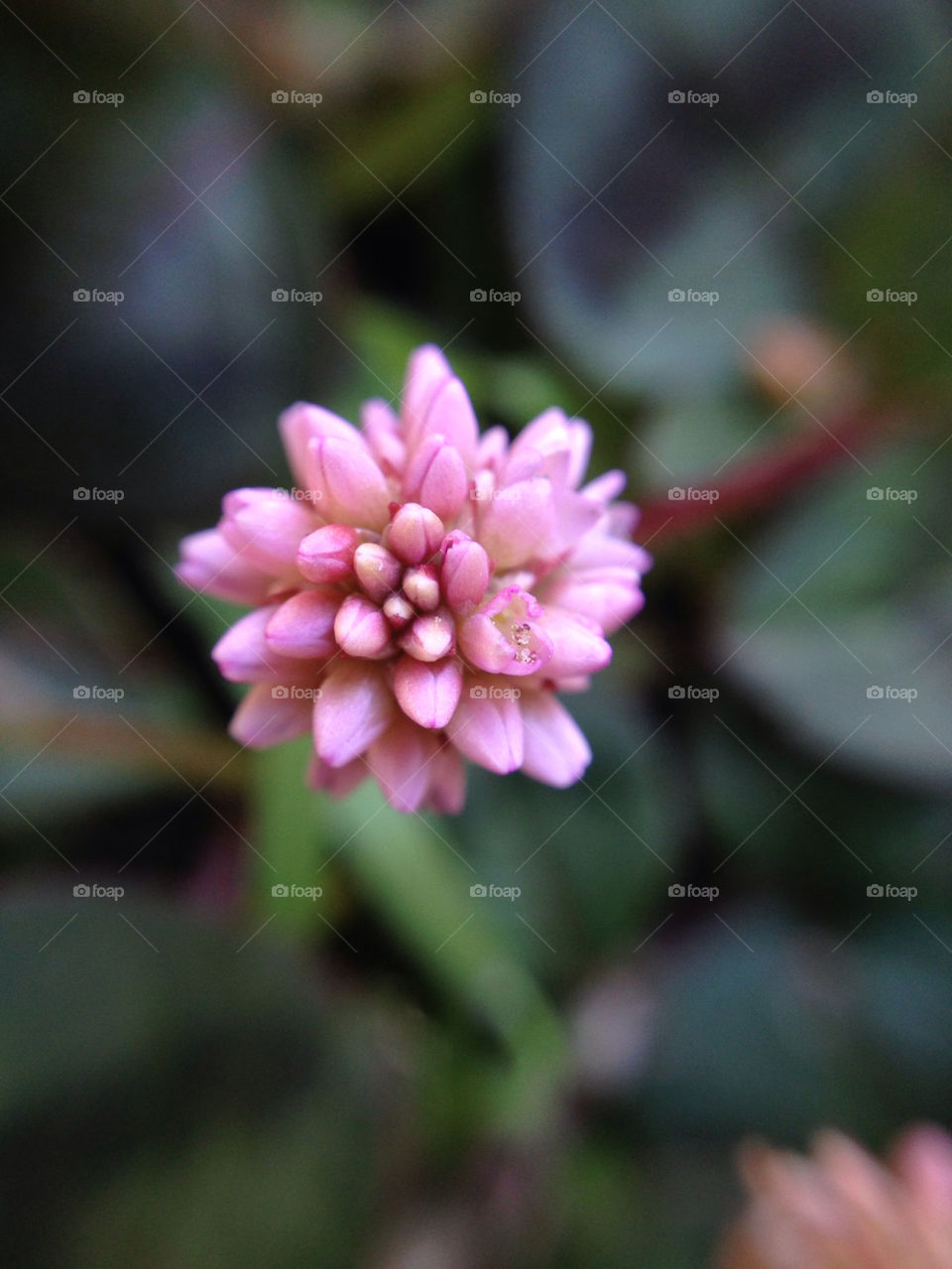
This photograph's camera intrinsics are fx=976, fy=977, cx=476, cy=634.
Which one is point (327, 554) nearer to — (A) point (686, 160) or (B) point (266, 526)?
(B) point (266, 526)

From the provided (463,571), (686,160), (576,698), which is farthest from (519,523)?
(686,160)

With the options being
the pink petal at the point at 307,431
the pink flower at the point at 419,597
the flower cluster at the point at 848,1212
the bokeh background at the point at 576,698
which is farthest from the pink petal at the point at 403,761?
the flower cluster at the point at 848,1212

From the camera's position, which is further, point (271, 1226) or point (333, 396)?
point (333, 396)

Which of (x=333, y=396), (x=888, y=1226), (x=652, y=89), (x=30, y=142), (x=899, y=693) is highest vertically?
(x=652, y=89)

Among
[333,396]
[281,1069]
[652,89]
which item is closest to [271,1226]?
[281,1069]

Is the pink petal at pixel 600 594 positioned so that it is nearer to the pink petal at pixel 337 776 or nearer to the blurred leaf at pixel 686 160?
the pink petal at pixel 337 776

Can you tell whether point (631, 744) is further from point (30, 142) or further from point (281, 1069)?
point (30, 142)

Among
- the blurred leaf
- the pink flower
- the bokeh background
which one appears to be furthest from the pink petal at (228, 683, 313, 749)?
the blurred leaf
